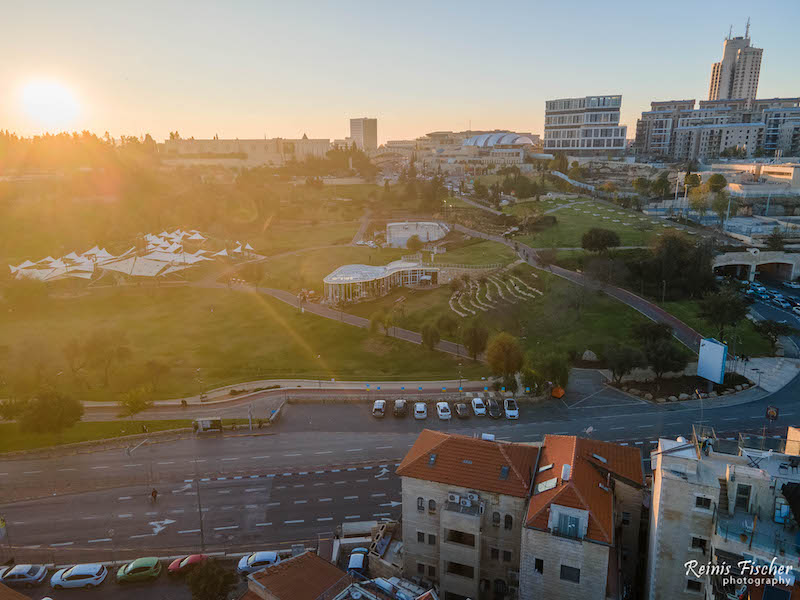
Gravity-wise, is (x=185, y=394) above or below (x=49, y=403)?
below

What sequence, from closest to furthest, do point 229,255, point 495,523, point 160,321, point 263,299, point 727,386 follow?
point 495,523 → point 727,386 → point 160,321 → point 263,299 → point 229,255

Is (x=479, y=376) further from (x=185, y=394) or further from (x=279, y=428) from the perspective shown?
(x=185, y=394)

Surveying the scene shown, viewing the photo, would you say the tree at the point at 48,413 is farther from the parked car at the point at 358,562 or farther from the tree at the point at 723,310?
the tree at the point at 723,310

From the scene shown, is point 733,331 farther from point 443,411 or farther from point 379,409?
point 379,409

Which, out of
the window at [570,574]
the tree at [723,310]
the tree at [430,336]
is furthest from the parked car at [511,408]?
the tree at [723,310]

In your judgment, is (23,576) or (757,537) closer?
(757,537)

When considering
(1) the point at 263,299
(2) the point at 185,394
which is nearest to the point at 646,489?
(2) the point at 185,394

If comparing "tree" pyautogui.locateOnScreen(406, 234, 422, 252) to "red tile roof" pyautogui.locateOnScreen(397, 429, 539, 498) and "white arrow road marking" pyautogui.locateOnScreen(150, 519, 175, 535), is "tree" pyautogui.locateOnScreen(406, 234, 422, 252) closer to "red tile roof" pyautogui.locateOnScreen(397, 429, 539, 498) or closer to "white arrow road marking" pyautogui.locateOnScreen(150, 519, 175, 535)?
"white arrow road marking" pyautogui.locateOnScreen(150, 519, 175, 535)

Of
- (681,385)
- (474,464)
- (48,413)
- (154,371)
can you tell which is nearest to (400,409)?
(474,464)
